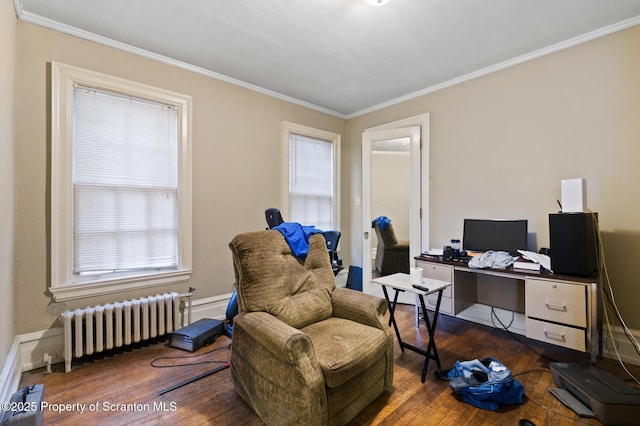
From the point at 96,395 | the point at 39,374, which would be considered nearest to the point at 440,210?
the point at 96,395

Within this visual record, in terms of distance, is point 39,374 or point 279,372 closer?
point 279,372

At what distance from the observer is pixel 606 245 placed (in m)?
2.53

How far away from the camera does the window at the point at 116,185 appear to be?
8.04 feet

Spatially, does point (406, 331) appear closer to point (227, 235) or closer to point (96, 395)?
point (227, 235)

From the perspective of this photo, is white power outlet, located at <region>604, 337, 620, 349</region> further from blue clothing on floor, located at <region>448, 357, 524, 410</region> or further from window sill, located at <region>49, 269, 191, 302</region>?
window sill, located at <region>49, 269, 191, 302</region>

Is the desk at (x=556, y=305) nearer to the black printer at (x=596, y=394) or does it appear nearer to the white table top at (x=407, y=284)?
the black printer at (x=596, y=394)

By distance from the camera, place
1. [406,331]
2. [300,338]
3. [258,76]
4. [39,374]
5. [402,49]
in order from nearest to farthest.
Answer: [300,338] → [39,374] → [402,49] → [406,331] → [258,76]

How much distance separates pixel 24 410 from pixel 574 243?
11.5 feet

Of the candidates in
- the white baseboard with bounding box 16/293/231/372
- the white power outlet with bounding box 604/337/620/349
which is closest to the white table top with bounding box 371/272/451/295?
the white power outlet with bounding box 604/337/620/349

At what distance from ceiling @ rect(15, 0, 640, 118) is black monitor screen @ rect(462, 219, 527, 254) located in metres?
1.67

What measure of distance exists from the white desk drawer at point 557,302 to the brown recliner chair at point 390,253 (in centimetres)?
160

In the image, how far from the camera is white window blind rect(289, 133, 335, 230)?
416 cm

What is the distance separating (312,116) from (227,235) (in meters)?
2.17

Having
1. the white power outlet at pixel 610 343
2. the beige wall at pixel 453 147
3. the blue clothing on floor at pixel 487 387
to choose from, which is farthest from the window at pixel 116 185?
the white power outlet at pixel 610 343
